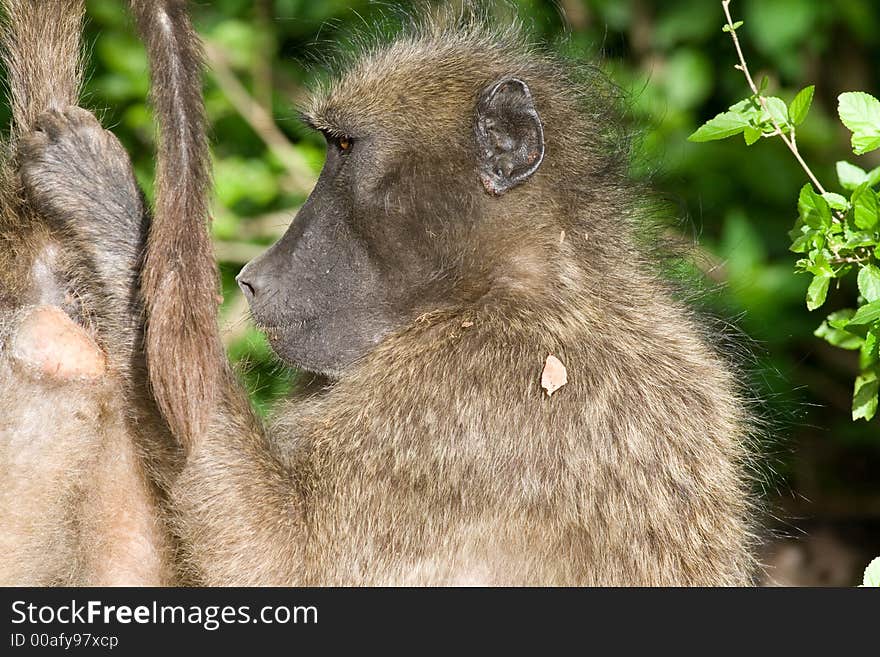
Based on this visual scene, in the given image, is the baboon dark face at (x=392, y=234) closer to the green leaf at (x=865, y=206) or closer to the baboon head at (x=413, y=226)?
the baboon head at (x=413, y=226)

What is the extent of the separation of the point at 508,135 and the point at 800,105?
724 millimetres

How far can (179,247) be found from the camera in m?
2.79

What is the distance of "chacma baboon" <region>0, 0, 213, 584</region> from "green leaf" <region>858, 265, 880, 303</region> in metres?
1.50

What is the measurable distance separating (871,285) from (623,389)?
26.3 inches

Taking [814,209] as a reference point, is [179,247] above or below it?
below

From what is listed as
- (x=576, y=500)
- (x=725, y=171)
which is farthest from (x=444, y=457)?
(x=725, y=171)

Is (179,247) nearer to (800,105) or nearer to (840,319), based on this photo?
(800,105)

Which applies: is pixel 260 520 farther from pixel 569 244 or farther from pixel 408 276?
pixel 569 244

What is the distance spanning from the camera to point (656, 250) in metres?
3.45

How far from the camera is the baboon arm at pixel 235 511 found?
282 cm

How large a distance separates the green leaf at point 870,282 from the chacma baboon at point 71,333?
59.2 inches

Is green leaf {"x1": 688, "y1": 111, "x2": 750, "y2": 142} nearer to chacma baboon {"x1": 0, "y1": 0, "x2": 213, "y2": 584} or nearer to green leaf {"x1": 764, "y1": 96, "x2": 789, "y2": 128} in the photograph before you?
green leaf {"x1": 764, "y1": 96, "x2": 789, "y2": 128}

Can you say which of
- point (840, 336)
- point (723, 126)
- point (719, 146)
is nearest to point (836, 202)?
point (723, 126)

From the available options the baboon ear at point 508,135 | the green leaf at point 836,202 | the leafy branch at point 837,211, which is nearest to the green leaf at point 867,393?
the leafy branch at point 837,211
